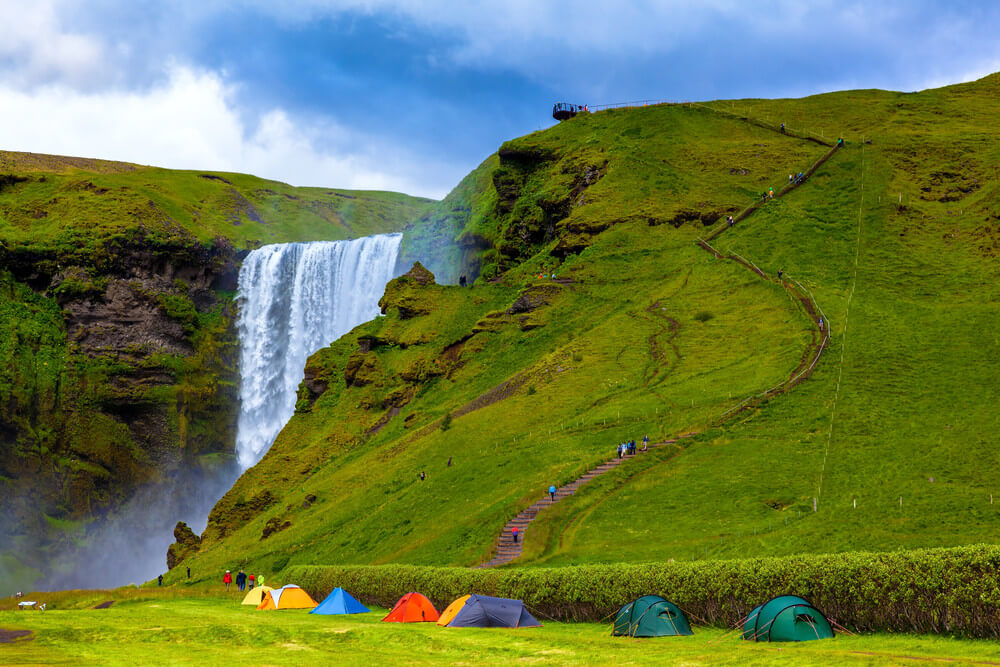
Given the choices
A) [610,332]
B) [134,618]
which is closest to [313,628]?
[134,618]

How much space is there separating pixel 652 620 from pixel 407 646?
7515 mm

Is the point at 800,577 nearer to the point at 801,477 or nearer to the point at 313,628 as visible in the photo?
the point at 313,628

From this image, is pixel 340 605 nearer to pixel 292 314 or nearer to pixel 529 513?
pixel 529 513

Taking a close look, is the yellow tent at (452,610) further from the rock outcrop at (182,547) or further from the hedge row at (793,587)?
the rock outcrop at (182,547)

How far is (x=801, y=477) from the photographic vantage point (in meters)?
45.3

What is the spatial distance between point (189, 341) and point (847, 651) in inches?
4429

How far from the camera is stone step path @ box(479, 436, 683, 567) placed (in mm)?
44750

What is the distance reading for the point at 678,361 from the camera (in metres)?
67.4

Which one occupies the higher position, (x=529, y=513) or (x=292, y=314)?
(x=292, y=314)

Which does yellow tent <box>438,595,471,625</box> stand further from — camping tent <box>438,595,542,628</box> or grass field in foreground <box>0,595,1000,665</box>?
grass field in foreground <box>0,595,1000,665</box>

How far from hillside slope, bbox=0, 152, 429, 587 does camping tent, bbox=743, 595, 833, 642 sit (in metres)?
93.1

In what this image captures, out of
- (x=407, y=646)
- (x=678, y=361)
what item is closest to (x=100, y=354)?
(x=678, y=361)

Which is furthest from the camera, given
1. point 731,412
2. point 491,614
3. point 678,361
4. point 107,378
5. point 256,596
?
point 107,378

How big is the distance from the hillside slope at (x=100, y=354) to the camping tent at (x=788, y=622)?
93.1 metres
